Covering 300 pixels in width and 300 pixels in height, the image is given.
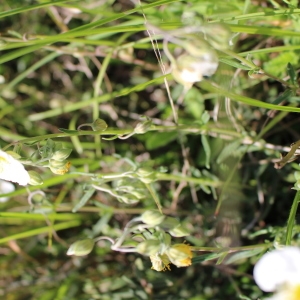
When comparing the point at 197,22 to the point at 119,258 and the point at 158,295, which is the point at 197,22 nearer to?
the point at 158,295

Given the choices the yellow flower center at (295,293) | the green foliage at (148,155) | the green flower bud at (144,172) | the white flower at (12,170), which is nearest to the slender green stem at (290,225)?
the green foliage at (148,155)

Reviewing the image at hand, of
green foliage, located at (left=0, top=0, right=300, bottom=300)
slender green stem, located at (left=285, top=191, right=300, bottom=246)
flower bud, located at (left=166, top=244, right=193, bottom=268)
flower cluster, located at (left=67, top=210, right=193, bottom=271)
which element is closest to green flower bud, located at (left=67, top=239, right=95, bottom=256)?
green foliage, located at (left=0, top=0, right=300, bottom=300)

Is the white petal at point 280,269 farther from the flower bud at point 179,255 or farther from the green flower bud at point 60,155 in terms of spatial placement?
the green flower bud at point 60,155

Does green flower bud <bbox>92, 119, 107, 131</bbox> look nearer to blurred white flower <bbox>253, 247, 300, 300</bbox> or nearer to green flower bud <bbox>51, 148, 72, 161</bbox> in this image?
green flower bud <bbox>51, 148, 72, 161</bbox>

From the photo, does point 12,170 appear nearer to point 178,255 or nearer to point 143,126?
point 143,126

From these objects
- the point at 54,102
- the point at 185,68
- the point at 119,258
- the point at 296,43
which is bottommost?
the point at 119,258

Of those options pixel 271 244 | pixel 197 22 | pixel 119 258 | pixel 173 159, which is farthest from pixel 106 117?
pixel 197 22
